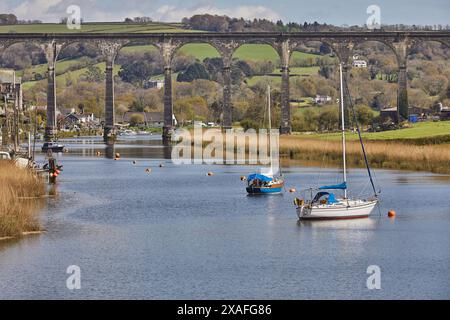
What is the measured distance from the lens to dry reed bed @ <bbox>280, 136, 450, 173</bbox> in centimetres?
8362

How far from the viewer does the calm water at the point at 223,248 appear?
36906 mm

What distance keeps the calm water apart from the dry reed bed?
12949mm

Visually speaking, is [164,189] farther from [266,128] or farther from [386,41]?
[386,41]

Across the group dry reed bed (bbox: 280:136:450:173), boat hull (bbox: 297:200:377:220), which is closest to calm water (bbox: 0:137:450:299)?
boat hull (bbox: 297:200:377:220)

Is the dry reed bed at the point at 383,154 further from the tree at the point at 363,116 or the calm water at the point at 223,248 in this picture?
the tree at the point at 363,116

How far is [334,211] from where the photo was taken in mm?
52438

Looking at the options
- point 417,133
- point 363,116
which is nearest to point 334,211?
point 417,133

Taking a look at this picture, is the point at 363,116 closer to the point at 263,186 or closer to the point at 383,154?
the point at 383,154

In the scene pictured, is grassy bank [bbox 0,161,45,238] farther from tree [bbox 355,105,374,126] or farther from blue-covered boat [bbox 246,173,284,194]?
tree [bbox 355,105,374,126]

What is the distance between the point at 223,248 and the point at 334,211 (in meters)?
9.28

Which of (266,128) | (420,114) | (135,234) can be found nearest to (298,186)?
(135,234)

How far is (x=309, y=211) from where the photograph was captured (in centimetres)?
5262

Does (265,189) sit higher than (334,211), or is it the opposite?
(265,189)

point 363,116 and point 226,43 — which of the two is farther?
point 363,116
